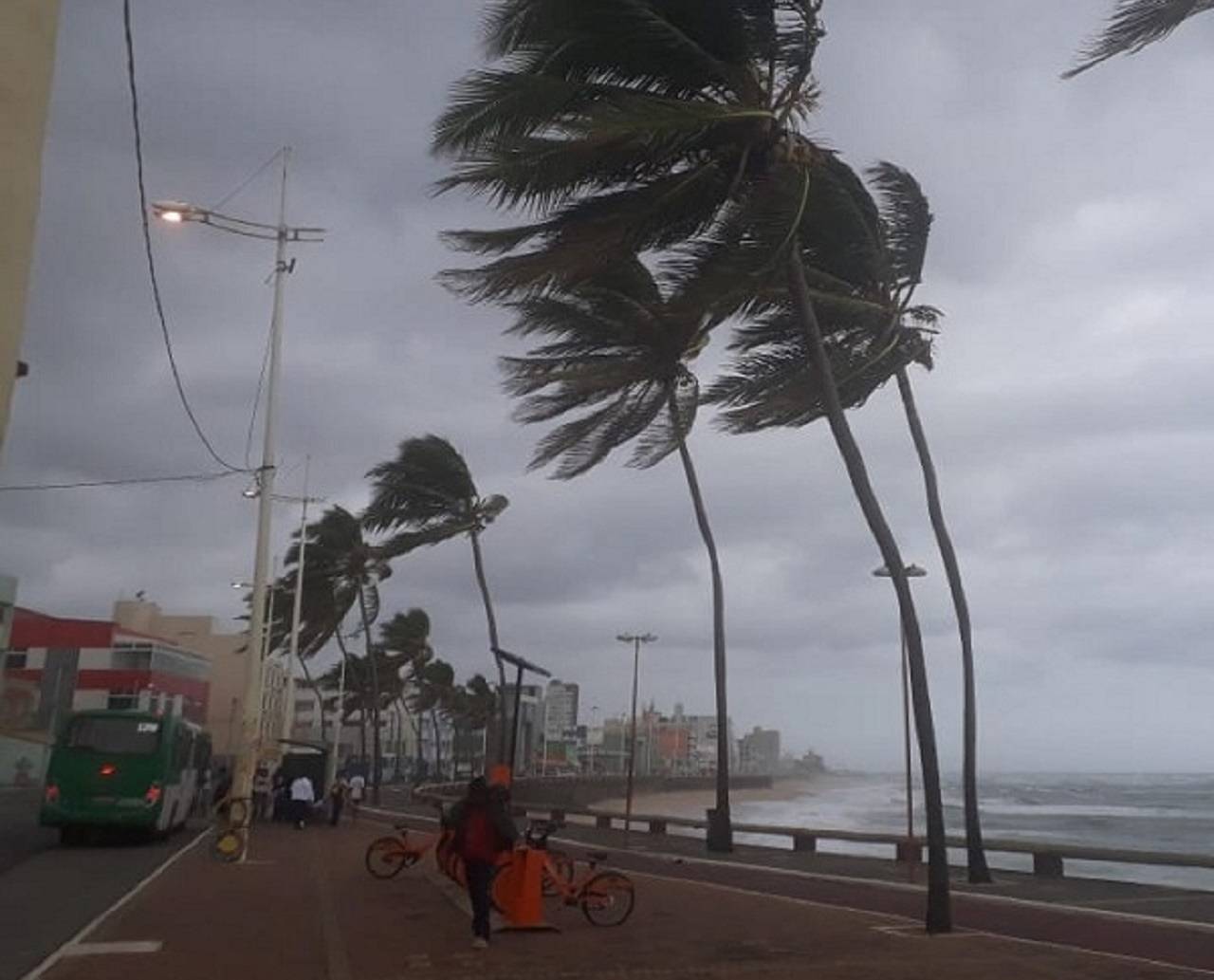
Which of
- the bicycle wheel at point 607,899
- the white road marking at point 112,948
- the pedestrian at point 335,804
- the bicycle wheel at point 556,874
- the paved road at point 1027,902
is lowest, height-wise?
the white road marking at point 112,948

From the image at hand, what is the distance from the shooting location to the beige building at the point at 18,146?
7.84 meters

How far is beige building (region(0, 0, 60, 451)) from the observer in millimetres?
7840

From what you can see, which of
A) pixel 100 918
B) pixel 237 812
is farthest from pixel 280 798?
pixel 100 918

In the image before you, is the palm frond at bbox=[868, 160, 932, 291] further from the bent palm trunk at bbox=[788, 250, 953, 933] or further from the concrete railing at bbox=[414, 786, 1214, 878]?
the concrete railing at bbox=[414, 786, 1214, 878]

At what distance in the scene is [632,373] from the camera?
72.8ft

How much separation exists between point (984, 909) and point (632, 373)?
11.3m

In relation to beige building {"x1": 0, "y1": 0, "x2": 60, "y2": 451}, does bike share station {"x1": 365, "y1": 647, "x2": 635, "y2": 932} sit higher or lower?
lower

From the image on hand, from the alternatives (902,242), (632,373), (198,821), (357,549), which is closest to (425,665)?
(357,549)

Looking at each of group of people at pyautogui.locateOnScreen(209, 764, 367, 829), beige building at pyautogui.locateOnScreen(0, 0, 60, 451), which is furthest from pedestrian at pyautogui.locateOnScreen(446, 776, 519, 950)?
group of people at pyautogui.locateOnScreen(209, 764, 367, 829)

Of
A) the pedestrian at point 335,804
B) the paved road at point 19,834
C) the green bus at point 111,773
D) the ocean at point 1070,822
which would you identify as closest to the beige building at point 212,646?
the ocean at point 1070,822

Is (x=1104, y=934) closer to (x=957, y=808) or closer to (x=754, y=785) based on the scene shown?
(x=957, y=808)

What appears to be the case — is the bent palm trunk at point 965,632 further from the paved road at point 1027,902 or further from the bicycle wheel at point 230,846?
the bicycle wheel at point 230,846

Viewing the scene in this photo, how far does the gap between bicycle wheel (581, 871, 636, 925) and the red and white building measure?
49.4m

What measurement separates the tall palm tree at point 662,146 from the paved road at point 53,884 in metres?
7.55
